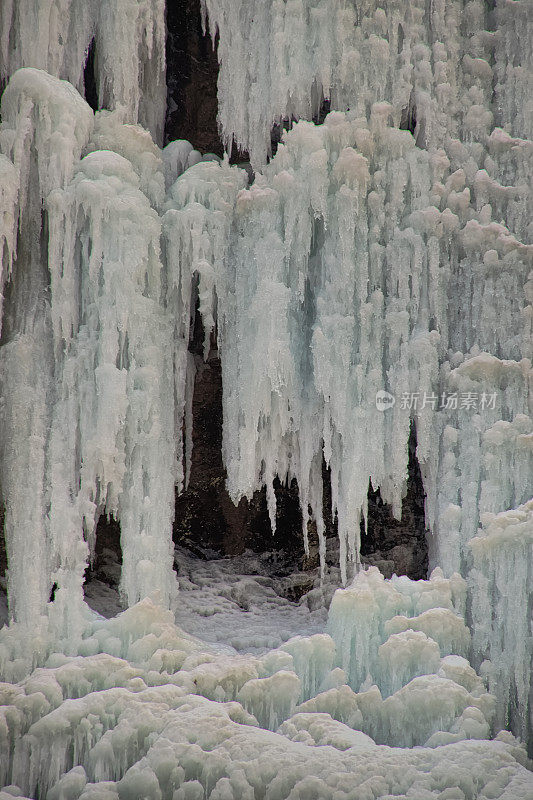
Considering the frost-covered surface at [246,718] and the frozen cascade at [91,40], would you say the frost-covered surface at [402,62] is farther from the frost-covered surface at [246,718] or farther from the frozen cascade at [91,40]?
the frost-covered surface at [246,718]

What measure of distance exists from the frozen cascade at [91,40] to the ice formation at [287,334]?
0.07 feet

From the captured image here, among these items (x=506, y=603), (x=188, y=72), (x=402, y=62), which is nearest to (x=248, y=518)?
(x=506, y=603)

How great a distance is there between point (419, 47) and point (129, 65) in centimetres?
260

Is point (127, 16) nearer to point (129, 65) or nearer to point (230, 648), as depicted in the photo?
point (129, 65)

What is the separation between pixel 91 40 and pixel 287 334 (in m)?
3.22

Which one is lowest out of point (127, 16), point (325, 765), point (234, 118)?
point (325, 765)

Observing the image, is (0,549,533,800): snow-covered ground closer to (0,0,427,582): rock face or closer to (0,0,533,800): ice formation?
(0,0,533,800): ice formation

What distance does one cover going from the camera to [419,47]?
675 centimetres

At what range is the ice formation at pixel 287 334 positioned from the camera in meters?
5.55

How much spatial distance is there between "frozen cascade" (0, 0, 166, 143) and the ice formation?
0.07 feet

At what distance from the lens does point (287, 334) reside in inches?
254

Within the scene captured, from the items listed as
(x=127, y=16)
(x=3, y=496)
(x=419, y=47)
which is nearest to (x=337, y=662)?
(x=3, y=496)

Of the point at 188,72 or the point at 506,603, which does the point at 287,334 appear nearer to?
the point at 506,603

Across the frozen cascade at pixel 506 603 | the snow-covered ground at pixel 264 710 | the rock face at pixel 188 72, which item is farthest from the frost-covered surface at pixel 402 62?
the snow-covered ground at pixel 264 710
